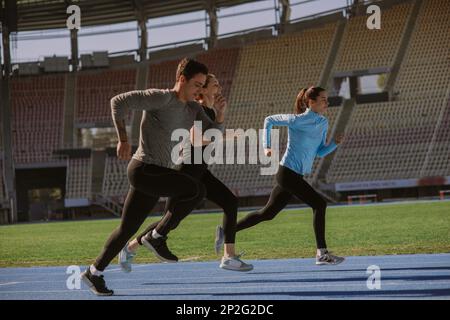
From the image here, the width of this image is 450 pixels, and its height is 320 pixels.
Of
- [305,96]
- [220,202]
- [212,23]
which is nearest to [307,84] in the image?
[212,23]

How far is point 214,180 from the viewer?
6.77 metres

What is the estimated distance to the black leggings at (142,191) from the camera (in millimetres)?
5574

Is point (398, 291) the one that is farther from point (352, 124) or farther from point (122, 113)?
point (352, 124)

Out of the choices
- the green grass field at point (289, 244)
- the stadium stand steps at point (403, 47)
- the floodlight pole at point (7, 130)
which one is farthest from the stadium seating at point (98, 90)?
the green grass field at point (289, 244)

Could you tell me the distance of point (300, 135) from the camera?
7.24 metres

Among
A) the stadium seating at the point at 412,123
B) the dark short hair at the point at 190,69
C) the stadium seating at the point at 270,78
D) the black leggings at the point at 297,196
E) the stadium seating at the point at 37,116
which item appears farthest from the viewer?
the stadium seating at the point at 37,116

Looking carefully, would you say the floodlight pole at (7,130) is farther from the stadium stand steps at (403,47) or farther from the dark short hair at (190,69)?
the dark short hair at (190,69)

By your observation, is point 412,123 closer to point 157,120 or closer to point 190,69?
point 190,69

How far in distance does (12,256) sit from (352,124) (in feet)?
83.9

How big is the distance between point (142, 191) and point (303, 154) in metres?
2.21

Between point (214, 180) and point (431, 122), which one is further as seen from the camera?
point (431, 122)

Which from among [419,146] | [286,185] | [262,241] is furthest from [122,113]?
[419,146]

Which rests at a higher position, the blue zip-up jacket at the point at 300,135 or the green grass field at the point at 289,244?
the blue zip-up jacket at the point at 300,135
